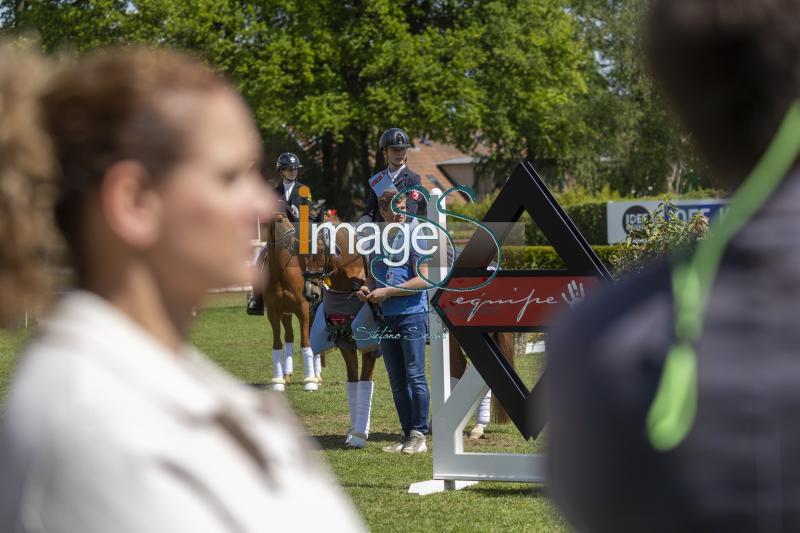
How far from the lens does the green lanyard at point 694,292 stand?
108 centimetres

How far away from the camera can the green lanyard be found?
108 centimetres

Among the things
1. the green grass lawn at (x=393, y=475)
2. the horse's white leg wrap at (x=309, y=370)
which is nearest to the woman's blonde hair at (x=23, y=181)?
the green grass lawn at (x=393, y=475)

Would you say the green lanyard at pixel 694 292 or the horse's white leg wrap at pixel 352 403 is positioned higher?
the green lanyard at pixel 694 292

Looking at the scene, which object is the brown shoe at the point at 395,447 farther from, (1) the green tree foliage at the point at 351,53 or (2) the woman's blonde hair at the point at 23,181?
(1) the green tree foliage at the point at 351,53

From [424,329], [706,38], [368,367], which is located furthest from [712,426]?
[368,367]

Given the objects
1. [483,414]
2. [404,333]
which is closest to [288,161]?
[483,414]

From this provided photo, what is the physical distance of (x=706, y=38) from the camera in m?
1.20

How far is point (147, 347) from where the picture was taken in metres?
1.29

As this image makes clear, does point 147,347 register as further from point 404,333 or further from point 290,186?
point 290,186

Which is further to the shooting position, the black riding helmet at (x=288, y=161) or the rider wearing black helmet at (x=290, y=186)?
the black riding helmet at (x=288, y=161)

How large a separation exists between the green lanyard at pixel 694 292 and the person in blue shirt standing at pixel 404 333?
8361 mm

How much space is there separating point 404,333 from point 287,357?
5121 mm

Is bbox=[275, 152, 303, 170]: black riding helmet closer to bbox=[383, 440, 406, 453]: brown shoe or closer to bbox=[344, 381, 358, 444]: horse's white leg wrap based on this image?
bbox=[344, 381, 358, 444]: horse's white leg wrap

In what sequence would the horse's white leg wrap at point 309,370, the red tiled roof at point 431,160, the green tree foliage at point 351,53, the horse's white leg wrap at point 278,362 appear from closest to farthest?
the horse's white leg wrap at point 309,370 < the horse's white leg wrap at point 278,362 < the green tree foliage at point 351,53 < the red tiled roof at point 431,160
